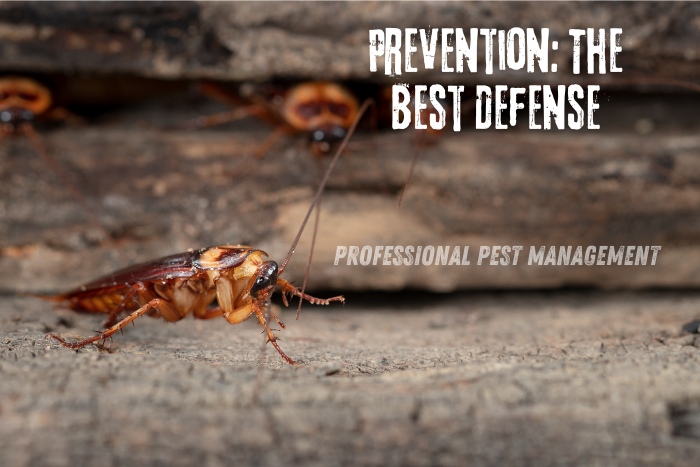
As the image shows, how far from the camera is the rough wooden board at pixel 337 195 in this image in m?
3.61

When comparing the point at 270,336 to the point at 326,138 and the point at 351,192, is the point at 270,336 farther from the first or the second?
the point at 326,138

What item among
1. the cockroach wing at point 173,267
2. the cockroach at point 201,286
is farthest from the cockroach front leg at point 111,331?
the cockroach wing at point 173,267

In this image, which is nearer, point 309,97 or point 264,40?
point 264,40

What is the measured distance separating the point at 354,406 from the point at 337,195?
194 centimetres

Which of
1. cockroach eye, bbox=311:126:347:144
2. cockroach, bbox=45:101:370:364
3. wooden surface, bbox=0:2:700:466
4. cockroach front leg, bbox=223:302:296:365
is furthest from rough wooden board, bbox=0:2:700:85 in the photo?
cockroach front leg, bbox=223:302:296:365

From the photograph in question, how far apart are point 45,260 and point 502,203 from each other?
255 centimetres

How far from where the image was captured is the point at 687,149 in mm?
3648

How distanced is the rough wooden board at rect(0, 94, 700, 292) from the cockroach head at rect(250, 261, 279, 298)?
1040 millimetres

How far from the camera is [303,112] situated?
3.86 metres

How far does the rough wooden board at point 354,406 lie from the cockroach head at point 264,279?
0.82ft

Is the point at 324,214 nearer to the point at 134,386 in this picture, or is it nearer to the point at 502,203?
the point at 502,203

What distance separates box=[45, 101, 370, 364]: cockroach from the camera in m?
2.63

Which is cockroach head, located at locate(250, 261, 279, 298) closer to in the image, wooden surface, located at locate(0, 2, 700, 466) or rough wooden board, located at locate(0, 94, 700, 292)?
wooden surface, located at locate(0, 2, 700, 466)

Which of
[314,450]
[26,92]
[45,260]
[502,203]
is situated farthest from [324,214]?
[314,450]
